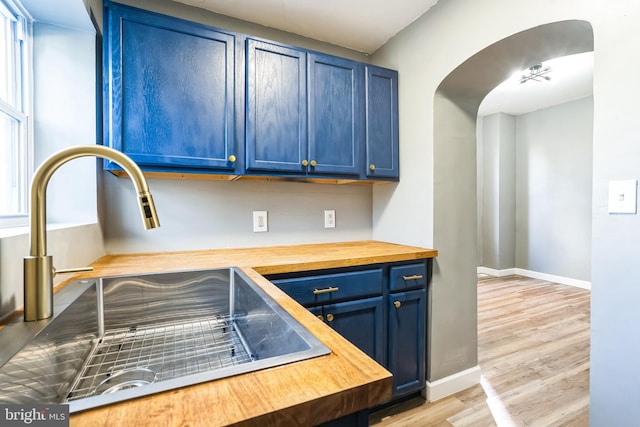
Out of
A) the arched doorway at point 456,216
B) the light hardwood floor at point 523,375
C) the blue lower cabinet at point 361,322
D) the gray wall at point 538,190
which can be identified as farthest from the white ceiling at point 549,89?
the blue lower cabinet at point 361,322

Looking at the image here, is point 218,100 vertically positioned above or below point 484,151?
below

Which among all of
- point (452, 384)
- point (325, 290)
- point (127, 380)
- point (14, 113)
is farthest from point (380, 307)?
point (14, 113)

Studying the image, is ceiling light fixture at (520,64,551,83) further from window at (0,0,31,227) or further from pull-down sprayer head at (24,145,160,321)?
window at (0,0,31,227)

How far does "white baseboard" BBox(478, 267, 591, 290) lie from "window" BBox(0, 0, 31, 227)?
548cm

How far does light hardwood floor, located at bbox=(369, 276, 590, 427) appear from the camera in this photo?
166 centimetres

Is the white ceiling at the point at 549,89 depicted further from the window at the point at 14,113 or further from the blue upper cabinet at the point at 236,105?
the window at the point at 14,113

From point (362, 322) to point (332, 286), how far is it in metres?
0.29

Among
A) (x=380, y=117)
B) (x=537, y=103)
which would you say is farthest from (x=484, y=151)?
(x=380, y=117)

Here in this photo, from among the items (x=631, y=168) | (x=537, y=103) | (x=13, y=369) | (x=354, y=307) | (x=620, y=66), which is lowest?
(x=354, y=307)

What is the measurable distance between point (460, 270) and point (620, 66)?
1.26m

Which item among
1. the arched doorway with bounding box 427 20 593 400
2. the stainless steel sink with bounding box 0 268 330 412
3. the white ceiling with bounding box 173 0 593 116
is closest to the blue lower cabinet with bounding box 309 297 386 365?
the arched doorway with bounding box 427 20 593 400

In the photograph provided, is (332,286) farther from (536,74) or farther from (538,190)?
(538,190)

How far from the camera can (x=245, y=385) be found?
468mm

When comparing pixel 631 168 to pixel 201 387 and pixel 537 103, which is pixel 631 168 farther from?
pixel 537 103
